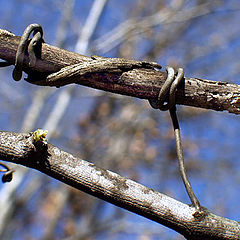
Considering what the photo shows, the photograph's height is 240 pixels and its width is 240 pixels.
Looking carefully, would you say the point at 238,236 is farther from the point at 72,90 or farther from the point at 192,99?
the point at 72,90

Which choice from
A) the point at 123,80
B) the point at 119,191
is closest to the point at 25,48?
the point at 123,80

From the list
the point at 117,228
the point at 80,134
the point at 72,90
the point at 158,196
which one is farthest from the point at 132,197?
the point at 80,134

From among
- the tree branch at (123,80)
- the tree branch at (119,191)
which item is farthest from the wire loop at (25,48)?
the tree branch at (119,191)

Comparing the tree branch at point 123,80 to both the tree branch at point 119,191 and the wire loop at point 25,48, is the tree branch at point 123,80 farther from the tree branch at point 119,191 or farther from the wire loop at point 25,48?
the tree branch at point 119,191

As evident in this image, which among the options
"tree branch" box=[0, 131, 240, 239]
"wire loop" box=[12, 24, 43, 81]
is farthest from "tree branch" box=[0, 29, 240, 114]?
"tree branch" box=[0, 131, 240, 239]

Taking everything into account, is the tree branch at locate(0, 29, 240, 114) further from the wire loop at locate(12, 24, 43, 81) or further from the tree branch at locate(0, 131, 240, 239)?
the tree branch at locate(0, 131, 240, 239)
